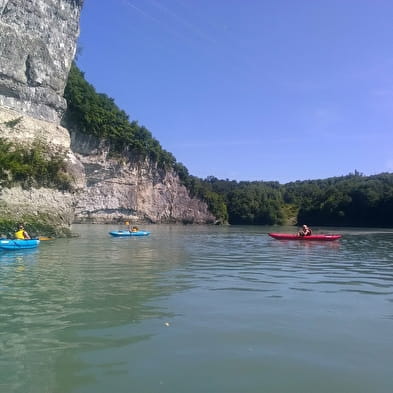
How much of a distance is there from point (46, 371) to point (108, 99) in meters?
76.9

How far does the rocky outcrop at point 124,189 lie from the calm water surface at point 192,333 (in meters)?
56.5

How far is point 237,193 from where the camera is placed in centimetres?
12594

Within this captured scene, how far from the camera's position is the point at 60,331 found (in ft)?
23.5

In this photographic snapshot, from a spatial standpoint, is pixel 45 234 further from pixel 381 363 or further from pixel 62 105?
pixel 381 363

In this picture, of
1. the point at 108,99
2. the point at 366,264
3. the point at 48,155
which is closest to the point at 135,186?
the point at 108,99

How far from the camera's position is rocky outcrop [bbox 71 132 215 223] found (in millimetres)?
69375

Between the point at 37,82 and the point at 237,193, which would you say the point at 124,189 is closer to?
the point at 37,82

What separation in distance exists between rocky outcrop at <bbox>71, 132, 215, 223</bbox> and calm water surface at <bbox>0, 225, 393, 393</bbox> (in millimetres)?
56467

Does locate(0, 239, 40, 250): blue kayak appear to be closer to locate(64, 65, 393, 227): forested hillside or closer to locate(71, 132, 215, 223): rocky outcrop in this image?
locate(64, 65, 393, 227): forested hillside

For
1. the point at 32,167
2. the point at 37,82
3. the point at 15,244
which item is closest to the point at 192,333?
the point at 15,244

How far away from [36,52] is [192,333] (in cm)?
3393

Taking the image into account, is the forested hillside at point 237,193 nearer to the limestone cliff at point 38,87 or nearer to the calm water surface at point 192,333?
the limestone cliff at point 38,87

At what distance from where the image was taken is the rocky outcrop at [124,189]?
228ft

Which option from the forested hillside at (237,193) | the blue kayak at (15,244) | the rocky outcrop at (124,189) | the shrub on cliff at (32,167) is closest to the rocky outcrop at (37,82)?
the shrub on cliff at (32,167)
